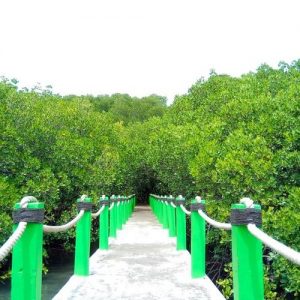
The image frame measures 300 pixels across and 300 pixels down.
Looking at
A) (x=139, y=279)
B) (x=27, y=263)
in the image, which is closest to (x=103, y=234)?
(x=139, y=279)

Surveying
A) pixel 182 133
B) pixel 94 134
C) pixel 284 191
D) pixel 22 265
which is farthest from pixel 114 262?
pixel 94 134

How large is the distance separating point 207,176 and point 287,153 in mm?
2115

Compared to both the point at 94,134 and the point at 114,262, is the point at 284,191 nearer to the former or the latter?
the point at 114,262

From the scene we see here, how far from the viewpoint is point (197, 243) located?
5566 millimetres

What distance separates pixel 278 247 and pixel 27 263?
1700mm

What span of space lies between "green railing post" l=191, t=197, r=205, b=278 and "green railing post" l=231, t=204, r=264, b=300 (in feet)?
7.89

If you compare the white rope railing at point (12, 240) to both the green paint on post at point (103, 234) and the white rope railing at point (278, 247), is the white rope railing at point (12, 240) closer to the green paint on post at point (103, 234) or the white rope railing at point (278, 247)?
the white rope railing at point (278, 247)

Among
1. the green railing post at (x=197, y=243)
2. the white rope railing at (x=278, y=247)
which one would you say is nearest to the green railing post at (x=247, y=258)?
the white rope railing at (x=278, y=247)

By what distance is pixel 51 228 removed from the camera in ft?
12.7

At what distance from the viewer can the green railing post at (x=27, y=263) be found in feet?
9.89

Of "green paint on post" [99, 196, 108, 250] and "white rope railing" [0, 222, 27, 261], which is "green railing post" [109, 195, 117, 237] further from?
"white rope railing" [0, 222, 27, 261]

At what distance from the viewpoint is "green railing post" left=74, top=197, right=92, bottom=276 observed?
225 inches

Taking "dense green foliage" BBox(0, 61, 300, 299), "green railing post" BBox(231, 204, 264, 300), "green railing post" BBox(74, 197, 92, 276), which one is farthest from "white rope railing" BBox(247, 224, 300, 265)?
"dense green foliage" BBox(0, 61, 300, 299)

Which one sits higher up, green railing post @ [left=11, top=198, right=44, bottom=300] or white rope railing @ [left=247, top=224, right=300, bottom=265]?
white rope railing @ [left=247, top=224, right=300, bottom=265]
